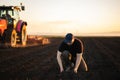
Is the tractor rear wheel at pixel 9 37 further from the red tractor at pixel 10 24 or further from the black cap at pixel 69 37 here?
the black cap at pixel 69 37

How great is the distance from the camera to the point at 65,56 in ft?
22.8

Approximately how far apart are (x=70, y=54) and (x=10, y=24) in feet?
38.8

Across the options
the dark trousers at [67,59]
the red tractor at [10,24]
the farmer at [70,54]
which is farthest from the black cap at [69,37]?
the red tractor at [10,24]

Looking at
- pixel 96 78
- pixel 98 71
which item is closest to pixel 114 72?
pixel 98 71

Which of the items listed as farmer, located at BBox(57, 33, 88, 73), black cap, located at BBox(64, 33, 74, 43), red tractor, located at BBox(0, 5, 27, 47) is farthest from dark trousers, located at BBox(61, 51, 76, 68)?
red tractor, located at BBox(0, 5, 27, 47)

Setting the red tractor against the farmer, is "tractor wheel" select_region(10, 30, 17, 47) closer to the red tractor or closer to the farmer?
the red tractor

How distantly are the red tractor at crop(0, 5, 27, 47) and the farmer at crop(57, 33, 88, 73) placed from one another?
36.4 feet

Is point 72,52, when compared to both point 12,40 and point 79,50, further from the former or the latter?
point 12,40

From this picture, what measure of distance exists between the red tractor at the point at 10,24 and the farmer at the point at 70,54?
11090mm

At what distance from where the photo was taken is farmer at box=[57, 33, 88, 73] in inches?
260

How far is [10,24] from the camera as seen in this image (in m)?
18.3

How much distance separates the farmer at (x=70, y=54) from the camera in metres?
6.61

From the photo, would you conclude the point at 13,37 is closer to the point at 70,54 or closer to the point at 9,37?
the point at 9,37

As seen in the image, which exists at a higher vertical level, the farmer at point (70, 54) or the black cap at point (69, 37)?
the black cap at point (69, 37)
